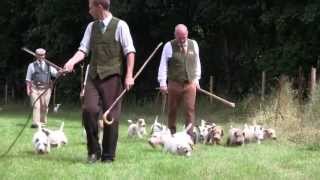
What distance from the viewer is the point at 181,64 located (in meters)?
12.1

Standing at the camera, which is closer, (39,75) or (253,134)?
(253,134)

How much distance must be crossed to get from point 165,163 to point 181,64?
2835mm

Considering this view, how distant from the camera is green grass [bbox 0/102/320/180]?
28.4 feet

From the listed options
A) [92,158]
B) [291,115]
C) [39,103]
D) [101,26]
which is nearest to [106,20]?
[101,26]

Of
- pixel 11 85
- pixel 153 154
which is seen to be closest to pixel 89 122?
pixel 153 154

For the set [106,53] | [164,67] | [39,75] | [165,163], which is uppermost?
[39,75]

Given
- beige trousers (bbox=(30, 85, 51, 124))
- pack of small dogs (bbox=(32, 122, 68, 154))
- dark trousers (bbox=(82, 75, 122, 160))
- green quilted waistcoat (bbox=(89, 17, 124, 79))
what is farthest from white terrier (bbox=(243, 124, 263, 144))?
beige trousers (bbox=(30, 85, 51, 124))

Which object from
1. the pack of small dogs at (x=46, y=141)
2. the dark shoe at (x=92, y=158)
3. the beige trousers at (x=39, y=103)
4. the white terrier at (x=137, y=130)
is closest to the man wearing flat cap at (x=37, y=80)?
the beige trousers at (x=39, y=103)

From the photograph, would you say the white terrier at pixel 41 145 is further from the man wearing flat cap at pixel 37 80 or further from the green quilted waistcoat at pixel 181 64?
the man wearing flat cap at pixel 37 80

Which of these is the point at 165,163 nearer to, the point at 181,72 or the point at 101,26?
the point at 101,26

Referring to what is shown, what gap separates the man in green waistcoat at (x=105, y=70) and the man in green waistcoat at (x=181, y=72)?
99.6 inches

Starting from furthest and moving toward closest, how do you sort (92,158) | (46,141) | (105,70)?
1. (46,141)
2. (92,158)
3. (105,70)

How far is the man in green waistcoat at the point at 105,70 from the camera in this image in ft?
31.2

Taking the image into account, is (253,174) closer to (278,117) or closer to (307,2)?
(278,117)
